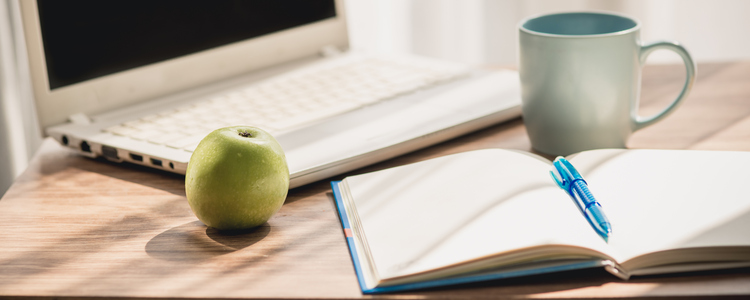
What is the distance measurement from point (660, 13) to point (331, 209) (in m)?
1.51

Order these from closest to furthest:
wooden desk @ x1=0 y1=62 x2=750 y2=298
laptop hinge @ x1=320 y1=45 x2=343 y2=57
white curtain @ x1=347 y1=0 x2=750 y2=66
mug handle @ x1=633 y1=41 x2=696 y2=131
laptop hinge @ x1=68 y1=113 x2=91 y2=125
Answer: wooden desk @ x1=0 y1=62 x2=750 y2=298, mug handle @ x1=633 y1=41 x2=696 y2=131, laptop hinge @ x1=68 y1=113 x2=91 y2=125, laptop hinge @ x1=320 y1=45 x2=343 y2=57, white curtain @ x1=347 y1=0 x2=750 y2=66

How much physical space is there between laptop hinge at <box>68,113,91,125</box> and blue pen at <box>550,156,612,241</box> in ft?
1.85

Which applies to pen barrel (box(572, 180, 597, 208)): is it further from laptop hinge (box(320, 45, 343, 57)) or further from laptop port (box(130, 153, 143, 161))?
laptop hinge (box(320, 45, 343, 57))

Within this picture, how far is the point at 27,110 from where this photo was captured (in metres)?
0.93

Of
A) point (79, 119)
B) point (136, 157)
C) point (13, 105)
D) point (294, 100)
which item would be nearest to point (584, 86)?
point (294, 100)

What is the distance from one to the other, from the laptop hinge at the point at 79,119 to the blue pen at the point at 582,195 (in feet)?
1.85

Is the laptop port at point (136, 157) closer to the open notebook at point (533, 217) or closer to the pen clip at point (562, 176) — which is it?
the open notebook at point (533, 217)

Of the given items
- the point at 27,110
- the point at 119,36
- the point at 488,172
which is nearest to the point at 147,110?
the point at 119,36

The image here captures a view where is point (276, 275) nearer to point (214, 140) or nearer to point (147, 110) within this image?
point (214, 140)

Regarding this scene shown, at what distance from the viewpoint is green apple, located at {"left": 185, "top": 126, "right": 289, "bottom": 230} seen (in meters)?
0.54

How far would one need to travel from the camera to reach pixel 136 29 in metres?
0.84

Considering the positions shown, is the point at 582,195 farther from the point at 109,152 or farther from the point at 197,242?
the point at 109,152

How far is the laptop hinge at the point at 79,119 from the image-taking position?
79 cm

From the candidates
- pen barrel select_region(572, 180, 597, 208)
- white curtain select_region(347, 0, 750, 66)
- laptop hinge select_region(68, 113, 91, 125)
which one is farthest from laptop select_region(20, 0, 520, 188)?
white curtain select_region(347, 0, 750, 66)
